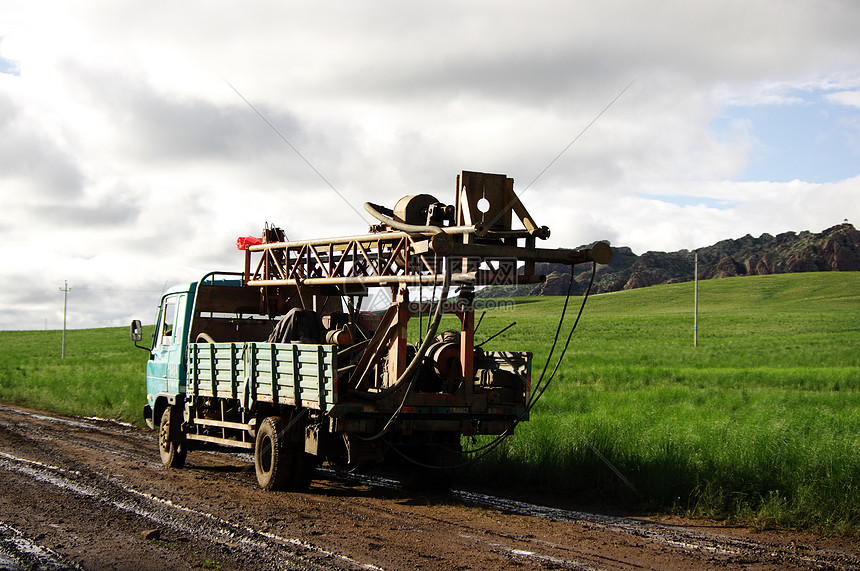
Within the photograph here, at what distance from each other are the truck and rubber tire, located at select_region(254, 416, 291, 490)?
0.05 feet

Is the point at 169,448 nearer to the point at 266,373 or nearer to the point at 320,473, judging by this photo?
the point at 320,473

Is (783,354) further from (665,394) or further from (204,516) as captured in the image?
(204,516)

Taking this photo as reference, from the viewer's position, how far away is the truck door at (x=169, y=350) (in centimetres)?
1322

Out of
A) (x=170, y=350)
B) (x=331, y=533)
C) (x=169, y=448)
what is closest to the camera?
(x=331, y=533)

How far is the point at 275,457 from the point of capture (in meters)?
10.2

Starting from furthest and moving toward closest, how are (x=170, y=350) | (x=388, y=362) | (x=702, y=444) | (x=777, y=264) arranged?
(x=777, y=264) → (x=170, y=350) → (x=702, y=444) → (x=388, y=362)

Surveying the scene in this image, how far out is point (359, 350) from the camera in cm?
1098

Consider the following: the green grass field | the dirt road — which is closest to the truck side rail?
the dirt road

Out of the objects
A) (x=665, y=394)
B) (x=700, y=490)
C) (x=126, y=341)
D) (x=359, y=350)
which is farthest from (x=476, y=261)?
(x=126, y=341)

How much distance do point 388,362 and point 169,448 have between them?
5.00m

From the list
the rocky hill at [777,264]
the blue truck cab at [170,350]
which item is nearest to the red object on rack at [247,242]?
the blue truck cab at [170,350]

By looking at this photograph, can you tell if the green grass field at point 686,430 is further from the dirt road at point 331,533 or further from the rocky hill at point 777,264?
the rocky hill at point 777,264

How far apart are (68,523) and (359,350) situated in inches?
164

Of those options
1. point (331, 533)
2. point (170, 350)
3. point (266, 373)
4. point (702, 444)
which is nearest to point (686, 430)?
point (702, 444)
